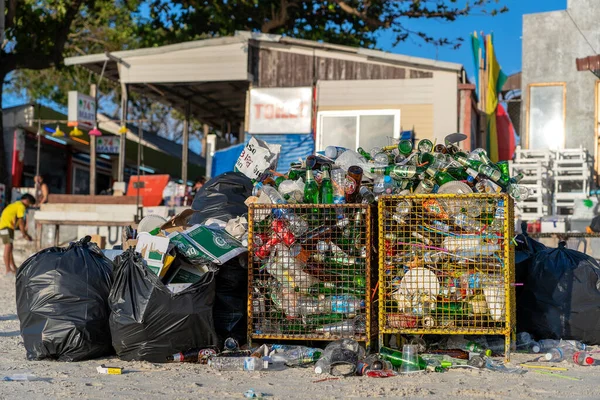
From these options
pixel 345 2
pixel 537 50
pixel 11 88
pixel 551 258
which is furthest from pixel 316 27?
pixel 11 88

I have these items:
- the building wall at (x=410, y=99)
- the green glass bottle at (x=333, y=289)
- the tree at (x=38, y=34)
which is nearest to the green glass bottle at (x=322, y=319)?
the green glass bottle at (x=333, y=289)

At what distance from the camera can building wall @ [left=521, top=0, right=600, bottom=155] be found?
57.2 ft

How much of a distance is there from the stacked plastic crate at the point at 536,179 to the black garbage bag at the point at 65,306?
32.8ft

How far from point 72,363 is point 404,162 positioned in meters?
2.72

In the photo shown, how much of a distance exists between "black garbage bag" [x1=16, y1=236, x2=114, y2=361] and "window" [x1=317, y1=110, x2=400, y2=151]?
922 cm

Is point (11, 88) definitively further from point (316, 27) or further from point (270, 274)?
point (270, 274)

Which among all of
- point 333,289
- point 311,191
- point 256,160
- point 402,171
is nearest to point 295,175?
point 311,191

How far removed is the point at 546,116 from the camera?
1775cm

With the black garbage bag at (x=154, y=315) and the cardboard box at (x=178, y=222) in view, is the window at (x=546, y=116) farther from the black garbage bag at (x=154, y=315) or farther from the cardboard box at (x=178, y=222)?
the black garbage bag at (x=154, y=315)

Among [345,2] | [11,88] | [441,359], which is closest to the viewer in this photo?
[441,359]

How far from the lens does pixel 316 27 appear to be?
21.1m

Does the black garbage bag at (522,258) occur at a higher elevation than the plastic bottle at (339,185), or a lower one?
lower

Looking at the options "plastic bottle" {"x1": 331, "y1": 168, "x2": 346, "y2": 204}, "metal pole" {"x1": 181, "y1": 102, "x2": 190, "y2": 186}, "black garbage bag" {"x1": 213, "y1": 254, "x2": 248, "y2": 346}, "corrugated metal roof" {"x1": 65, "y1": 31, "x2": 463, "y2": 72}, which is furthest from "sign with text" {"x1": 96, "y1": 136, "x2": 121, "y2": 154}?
"plastic bottle" {"x1": 331, "y1": 168, "x2": 346, "y2": 204}

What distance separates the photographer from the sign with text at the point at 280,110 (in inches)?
581
